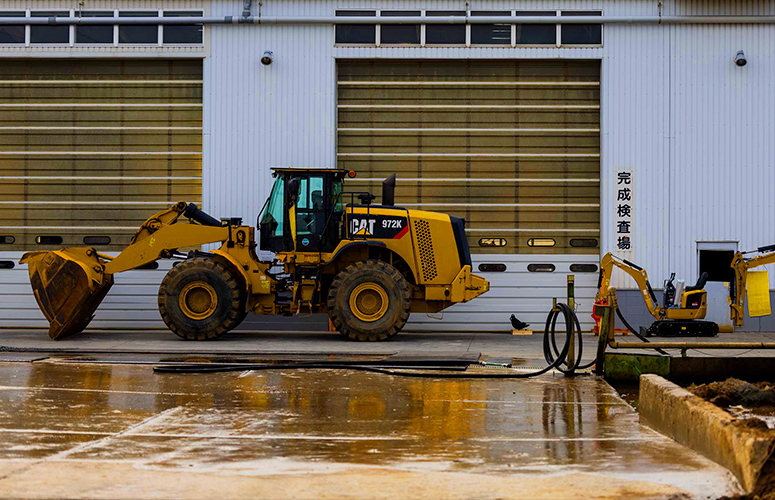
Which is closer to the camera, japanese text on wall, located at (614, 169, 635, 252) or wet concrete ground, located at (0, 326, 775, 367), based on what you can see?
wet concrete ground, located at (0, 326, 775, 367)

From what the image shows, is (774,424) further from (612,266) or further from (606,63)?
(606,63)

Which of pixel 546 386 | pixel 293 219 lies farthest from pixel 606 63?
pixel 546 386

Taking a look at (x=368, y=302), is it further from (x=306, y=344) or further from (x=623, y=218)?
(x=623, y=218)

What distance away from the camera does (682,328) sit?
19.6 meters

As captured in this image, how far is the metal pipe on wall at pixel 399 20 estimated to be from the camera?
2072 cm

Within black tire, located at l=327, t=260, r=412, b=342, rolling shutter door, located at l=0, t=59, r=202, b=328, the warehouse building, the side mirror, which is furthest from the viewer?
rolling shutter door, located at l=0, t=59, r=202, b=328

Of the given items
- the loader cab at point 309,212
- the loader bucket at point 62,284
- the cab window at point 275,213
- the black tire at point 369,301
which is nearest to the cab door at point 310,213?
the loader cab at point 309,212

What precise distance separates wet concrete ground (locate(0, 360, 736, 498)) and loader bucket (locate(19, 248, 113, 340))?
19.9 feet

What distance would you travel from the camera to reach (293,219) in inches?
713

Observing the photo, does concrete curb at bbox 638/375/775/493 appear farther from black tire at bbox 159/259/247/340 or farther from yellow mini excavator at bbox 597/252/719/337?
yellow mini excavator at bbox 597/252/719/337

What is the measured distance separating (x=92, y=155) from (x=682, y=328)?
1320cm

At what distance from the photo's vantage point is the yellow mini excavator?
1962 centimetres

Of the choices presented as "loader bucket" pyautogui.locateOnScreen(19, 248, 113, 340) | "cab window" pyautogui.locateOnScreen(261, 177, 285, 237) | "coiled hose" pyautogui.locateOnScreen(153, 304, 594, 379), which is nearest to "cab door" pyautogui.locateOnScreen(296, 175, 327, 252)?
"cab window" pyautogui.locateOnScreen(261, 177, 285, 237)

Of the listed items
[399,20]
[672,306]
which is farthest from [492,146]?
[672,306]
